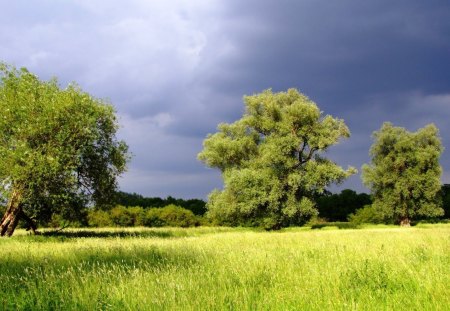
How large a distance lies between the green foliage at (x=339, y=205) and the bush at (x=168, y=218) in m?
38.8

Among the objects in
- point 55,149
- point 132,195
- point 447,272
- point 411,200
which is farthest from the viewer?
point 132,195

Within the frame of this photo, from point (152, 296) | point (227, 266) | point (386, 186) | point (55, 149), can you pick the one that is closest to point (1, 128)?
point (55, 149)

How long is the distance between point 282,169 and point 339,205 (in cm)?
5073

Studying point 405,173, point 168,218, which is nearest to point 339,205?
point 405,173

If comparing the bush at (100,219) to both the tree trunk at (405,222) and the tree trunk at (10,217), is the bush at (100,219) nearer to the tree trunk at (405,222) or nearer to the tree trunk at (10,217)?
the tree trunk at (10,217)

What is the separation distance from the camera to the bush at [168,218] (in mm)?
60594

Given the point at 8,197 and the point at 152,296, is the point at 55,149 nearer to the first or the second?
the point at 8,197

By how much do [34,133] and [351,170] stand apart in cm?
3350

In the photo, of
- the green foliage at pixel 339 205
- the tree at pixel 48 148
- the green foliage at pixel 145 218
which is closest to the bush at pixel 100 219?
the green foliage at pixel 145 218

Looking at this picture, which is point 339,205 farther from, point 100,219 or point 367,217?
point 100,219

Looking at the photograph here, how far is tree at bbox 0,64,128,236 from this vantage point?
81.6 feet

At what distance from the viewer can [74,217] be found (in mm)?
30500

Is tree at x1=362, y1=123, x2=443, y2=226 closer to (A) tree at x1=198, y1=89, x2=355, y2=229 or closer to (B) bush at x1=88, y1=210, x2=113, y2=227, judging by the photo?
(A) tree at x1=198, y1=89, x2=355, y2=229

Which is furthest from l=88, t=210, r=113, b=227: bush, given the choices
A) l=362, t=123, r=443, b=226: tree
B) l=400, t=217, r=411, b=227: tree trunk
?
l=400, t=217, r=411, b=227: tree trunk
